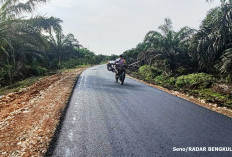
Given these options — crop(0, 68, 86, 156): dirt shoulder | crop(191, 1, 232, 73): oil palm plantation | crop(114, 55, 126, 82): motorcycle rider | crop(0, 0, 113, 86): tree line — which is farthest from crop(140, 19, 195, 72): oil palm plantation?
crop(0, 68, 86, 156): dirt shoulder

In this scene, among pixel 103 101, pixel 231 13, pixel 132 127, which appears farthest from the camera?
pixel 231 13

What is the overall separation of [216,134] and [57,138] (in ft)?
11.0

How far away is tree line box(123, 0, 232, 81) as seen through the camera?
11.8 m

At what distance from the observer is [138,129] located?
466 centimetres

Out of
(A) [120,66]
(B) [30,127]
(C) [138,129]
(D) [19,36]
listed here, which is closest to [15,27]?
(D) [19,36]

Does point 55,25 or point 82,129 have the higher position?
point 55,25

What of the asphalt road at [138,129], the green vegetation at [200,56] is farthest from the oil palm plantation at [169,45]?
the asphalt road at [138,129]

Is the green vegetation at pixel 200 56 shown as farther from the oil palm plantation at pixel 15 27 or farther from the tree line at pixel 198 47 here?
the oil palm plantation at pixel 15 27

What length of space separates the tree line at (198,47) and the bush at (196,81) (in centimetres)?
80

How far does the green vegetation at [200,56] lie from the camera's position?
10.9 meters

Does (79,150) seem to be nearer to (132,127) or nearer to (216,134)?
(132,127)

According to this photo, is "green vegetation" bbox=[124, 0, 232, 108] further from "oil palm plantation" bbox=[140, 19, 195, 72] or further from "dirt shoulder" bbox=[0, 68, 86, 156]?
"dirt shoulder" bbox=[0, 68, 86, 156]

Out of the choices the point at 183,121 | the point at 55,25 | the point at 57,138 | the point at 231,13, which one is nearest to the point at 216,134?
the point at 183,121

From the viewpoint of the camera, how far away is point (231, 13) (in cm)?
1156
